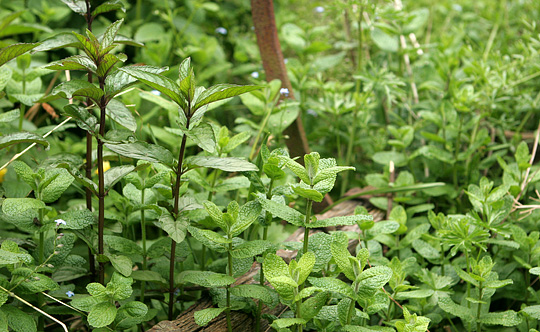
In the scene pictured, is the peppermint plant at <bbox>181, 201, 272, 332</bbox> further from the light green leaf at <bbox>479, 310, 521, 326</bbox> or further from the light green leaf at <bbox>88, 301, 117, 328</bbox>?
the light green leaf at <bbox>479, 310, 521, 326</bbox>

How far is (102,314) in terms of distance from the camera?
91cm

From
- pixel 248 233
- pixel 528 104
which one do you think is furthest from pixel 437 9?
pixel 248 233

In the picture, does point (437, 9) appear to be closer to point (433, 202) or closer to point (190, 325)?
point (433, 202)

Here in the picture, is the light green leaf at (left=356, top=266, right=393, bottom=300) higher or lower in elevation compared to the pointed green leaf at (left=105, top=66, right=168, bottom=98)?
lower

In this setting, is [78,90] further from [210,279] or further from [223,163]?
[210,279]

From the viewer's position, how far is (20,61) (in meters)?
1.41

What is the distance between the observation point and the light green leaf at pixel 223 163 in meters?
0.92

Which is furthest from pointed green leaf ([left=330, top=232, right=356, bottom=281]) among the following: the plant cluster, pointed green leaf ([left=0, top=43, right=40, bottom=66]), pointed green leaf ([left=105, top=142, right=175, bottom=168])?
pointed green leaf ([left=0, top=43, right=40, bottom=66])

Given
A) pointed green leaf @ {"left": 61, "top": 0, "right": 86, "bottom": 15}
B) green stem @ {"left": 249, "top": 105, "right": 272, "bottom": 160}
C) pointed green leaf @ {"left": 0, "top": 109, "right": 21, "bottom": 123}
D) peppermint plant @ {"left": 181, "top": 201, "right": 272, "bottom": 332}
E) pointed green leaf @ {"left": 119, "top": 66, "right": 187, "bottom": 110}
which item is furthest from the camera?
green stem @ {"left": 249, "top": 105, "right": 272, "bottom": 160}

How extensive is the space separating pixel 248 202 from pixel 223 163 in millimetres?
118

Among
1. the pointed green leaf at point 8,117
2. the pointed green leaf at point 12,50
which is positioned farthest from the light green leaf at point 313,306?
the pointed green leaf at point 8,117

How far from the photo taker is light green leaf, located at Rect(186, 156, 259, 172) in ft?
3.03

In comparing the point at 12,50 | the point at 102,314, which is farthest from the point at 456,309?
the point at 12,50

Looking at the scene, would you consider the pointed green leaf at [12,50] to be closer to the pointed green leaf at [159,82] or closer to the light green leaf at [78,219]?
the pointed green leaf at [159,82]
